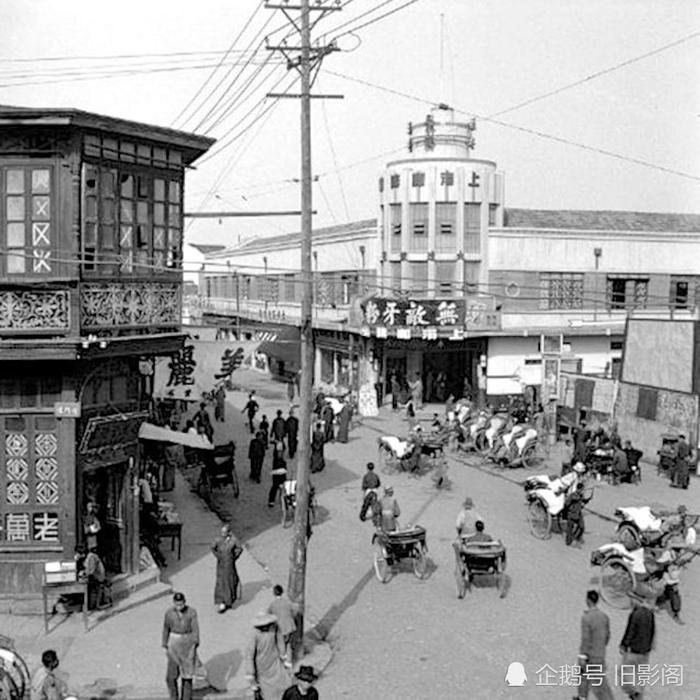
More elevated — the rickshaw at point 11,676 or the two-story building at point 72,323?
the two-story building at point 72,323

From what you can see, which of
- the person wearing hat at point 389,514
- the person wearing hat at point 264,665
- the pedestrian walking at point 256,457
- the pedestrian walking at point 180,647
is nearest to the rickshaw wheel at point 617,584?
the person wearing hat at point 389,514

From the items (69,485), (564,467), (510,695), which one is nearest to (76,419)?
(69,485)

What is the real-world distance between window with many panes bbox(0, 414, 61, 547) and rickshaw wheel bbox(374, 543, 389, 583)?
5586 mm

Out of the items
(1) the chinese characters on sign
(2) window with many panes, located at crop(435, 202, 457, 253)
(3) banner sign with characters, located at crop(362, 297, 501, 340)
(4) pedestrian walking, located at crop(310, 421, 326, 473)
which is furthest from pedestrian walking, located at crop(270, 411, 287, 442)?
(1) the chinese characters on sign

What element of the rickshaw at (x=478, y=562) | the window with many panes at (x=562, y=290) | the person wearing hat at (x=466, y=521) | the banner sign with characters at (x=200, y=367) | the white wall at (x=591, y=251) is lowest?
the rickshaw at (x=478, y=562)

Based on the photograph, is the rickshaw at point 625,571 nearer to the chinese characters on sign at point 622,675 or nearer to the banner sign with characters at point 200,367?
the chinese characters on sign at point 622,675

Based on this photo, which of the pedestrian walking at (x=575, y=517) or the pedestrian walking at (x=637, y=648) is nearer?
the pedestrian walking at (x=637, y=648)

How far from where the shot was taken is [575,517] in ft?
62.9

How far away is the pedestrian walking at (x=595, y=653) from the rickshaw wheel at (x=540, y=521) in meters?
8.15

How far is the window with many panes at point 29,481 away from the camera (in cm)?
1499

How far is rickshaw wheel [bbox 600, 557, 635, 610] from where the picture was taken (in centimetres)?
1572

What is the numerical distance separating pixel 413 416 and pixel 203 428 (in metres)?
11.0

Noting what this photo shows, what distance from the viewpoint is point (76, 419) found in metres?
15.0

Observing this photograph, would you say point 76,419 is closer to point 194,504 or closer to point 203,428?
point 194,504
